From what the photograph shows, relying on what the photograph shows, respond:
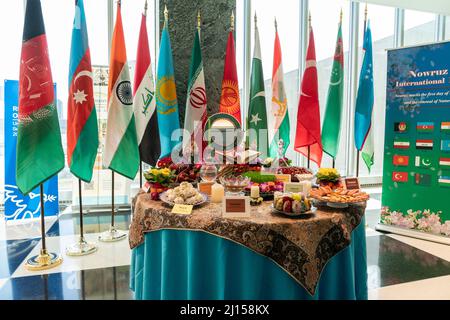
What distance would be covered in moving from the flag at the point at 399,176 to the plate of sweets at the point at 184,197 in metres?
2.80

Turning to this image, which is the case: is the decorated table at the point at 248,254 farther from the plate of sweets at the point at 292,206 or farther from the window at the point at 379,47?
the window at the point at 379,47

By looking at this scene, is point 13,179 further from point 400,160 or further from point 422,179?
point 422,179

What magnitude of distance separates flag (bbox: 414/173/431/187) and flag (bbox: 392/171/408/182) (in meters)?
0.10

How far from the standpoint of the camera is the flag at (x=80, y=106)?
287 cm

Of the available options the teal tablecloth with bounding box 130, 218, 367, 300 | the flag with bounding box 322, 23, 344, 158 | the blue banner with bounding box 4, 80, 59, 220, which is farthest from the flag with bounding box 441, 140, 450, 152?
the blue banner with bounding box 4, 80, 59, 220

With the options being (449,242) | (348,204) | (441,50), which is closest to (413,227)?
(449,242)

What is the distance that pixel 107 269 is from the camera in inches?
109

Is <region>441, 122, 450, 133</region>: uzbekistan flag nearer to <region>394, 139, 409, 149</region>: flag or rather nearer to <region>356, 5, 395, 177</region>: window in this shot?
<region>394, 139, 409, 149</region>: flag

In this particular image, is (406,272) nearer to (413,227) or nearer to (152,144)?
(413,227)

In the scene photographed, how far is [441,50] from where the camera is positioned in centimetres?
330

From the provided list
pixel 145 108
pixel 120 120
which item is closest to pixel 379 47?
pixel 145 108

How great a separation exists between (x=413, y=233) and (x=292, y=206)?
8.99 ft

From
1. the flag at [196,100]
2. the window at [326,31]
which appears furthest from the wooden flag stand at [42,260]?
the window at [326,31]

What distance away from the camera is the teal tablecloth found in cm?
154
